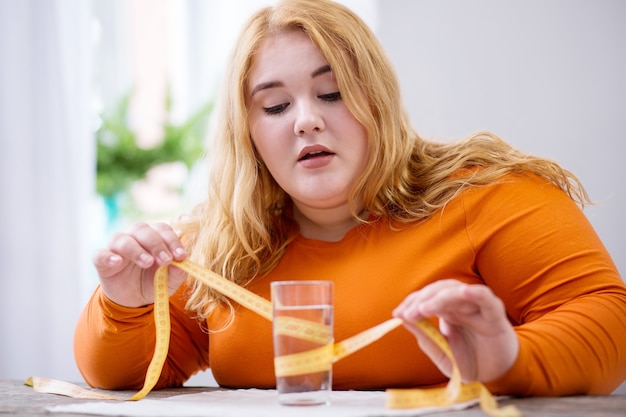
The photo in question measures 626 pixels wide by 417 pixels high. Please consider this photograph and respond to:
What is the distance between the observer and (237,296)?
153 centimetres

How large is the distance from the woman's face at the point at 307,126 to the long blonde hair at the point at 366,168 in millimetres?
32

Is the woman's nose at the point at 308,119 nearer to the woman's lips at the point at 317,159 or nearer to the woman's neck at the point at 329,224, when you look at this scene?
the woman's lips at the point at 317,159

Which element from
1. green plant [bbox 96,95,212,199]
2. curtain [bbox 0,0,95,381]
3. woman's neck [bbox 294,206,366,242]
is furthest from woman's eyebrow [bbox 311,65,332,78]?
green plant [bbox 96,95,212,199]

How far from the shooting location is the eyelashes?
1.87 meters

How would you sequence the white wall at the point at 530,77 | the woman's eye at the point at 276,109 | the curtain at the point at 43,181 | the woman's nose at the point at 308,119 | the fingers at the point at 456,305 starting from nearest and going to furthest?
1. the fingers at the point at 456,305
2. the woman's nose at the point at 308,119
3. the woman's eye at the point at 276,109
4. the white wall at the point at 530,77
5. the curtain at the point at 43,181

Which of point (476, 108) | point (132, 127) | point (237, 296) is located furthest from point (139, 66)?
point (237, 296)

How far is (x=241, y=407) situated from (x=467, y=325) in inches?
17.1

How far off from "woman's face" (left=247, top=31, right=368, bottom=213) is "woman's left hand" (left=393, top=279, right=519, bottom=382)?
0.66m

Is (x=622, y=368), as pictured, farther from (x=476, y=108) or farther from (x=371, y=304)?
(x=476, y=108)

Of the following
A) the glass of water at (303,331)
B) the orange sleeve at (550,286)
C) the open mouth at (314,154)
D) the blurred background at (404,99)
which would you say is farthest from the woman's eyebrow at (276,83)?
the blurred background at (404,99)

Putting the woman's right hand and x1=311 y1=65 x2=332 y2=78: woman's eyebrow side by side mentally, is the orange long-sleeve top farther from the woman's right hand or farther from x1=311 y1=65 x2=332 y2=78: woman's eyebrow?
x1=311 y1=65 x2=332 y2=78: woman's eyebrow

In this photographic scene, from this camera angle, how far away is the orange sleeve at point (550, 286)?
1.36 meters

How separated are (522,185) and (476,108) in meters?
1.32

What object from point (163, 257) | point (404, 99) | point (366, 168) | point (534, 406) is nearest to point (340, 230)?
point (366, 168)
